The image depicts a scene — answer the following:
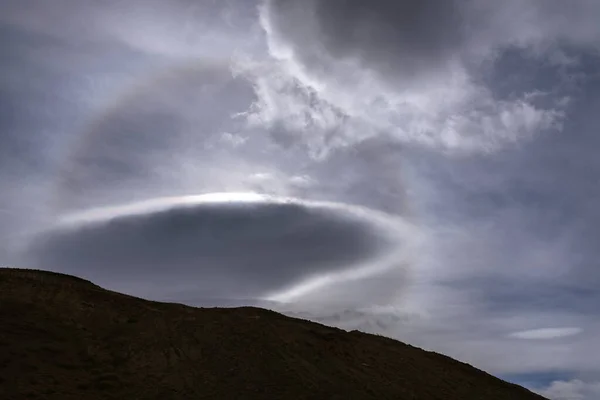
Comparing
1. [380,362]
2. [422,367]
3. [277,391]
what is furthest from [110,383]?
[422,367]

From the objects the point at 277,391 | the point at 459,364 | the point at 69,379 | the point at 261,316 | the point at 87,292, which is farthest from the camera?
the point at 459,364

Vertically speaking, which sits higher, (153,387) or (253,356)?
(253,356)

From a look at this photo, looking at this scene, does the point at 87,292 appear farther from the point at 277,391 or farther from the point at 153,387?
the point at 277,391

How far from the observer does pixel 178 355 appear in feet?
99.5

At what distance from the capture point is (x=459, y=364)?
140 ft

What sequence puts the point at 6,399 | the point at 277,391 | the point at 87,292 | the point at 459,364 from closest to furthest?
the point at 6,399
the point at 277,391
the point at 87,292
the point at 459,364

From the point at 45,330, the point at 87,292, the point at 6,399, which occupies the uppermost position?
the point at 87,292

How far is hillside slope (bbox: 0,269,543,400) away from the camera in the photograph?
26453 millimetres

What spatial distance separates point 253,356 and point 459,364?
59.6 feet

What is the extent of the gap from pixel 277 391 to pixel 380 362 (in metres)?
10.4

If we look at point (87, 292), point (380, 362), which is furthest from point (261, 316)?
point (87, 292)

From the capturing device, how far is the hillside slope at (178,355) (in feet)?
86.8

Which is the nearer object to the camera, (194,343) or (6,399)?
(6,399)

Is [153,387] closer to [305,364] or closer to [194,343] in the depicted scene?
[194,343]
